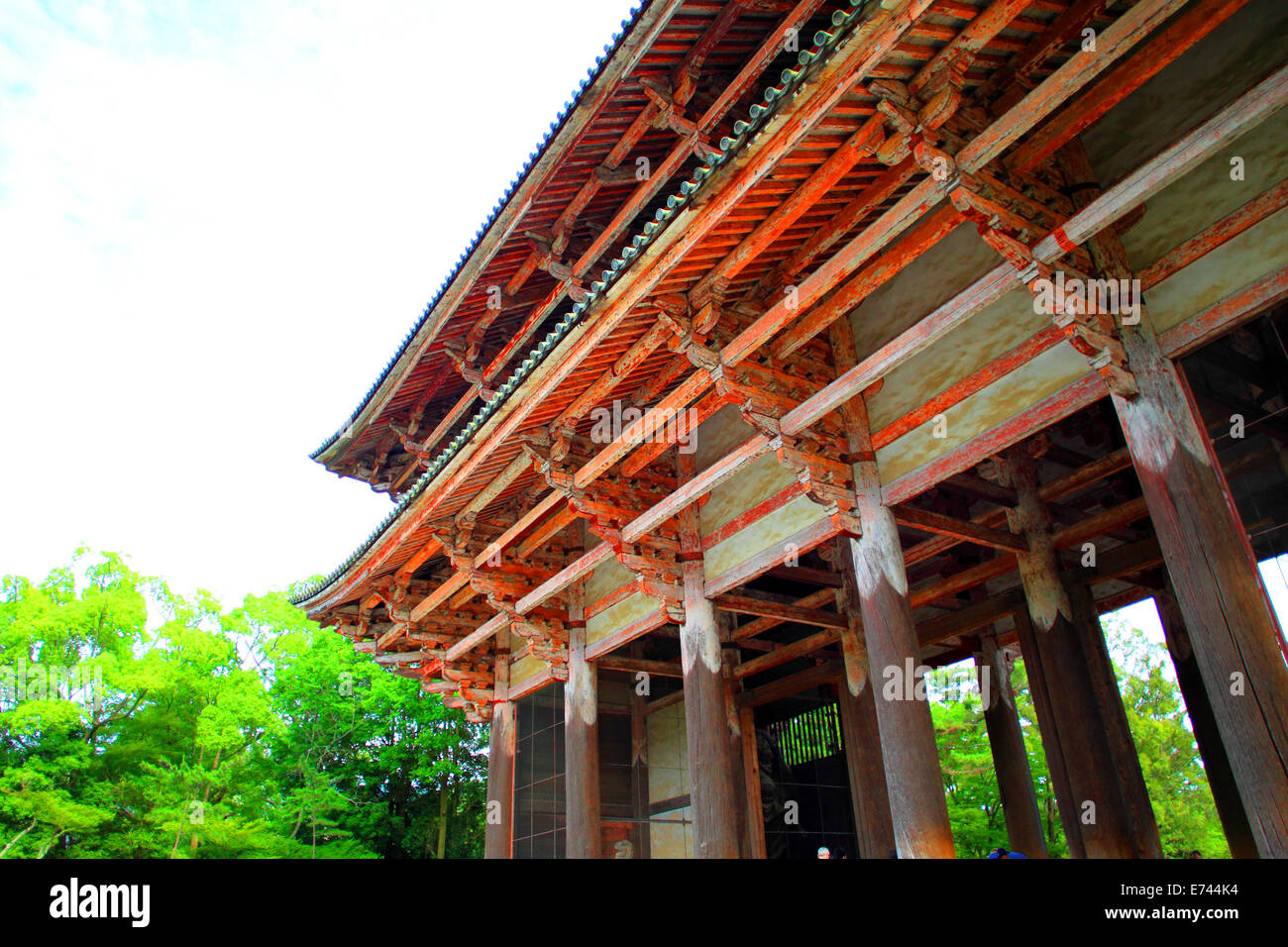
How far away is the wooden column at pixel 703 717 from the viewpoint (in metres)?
9.20

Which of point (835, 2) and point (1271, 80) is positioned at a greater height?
point (835, 2)

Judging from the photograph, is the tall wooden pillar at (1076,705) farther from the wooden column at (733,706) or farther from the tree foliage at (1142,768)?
the tree foliage at (1142,768)

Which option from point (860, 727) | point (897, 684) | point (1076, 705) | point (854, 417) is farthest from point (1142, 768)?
point (897, 684)

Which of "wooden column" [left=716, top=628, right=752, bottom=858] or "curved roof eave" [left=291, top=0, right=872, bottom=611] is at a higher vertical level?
"curved roof eave" [left=291, top=0, right=872, bottom=611]

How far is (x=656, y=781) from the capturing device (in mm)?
15305

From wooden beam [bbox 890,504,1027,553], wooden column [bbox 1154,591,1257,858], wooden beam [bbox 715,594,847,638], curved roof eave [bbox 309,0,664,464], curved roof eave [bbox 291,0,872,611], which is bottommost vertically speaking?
wooden column [bbox 1154,591,1257,858]

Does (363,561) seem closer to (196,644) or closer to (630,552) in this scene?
(630,552)

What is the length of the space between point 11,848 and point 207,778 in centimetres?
369

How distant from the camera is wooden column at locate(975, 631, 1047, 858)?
12141 mm

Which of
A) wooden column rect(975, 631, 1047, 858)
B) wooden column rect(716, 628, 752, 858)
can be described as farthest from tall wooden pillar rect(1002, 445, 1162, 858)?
wooden column rect(716, 628, 752, 858)

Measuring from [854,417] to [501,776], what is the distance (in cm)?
887

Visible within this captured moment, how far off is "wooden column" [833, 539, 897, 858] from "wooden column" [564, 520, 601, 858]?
11.9 ft

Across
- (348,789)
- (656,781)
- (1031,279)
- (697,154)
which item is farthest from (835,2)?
(348,789)

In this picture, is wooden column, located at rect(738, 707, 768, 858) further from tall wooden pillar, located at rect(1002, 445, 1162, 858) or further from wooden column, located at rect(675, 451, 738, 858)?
tall wooden pillar, located at rect(1002, 445, 1162, 858)
